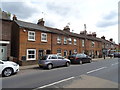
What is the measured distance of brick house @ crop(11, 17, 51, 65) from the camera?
52.3ft

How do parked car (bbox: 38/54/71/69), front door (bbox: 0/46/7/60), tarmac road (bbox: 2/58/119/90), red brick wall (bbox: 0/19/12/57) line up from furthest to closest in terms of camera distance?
1. red brick wall (bbox: 0/19/12/57)
2. front door (bbox: 0/46/7/60)
3. parked car (bbox: 38/54/71/69)
4. tarmac road (bbox: 2/58/119/90)

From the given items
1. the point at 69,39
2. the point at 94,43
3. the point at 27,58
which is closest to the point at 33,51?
the point at 27,58

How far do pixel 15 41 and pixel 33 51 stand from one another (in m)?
3.03

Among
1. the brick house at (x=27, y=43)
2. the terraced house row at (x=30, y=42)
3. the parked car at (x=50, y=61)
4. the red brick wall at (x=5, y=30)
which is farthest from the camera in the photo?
the brick house at (x=27, y=43)

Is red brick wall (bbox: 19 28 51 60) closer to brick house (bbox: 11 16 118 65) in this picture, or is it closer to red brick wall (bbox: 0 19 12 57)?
brick house (bbox: 11 16 118 65)

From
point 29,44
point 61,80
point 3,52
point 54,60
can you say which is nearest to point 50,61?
point 54,60

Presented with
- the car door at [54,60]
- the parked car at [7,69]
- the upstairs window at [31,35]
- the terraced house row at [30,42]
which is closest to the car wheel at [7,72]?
the parked car at [7,69]

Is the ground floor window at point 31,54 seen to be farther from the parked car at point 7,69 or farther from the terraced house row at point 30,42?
the parked car at point 7,69

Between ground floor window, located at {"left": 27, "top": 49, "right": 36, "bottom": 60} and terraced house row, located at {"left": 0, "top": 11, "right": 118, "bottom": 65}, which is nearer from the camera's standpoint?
terraced house row, located at {"left": 0, "top": 11, "right": 118, "bottom": 65}

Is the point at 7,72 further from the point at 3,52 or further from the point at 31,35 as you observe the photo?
the point at 31,35

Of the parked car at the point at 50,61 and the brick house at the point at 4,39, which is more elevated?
the brick house at the point at 4,39

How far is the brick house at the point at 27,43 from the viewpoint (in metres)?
15.9

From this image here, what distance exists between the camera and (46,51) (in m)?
19.3

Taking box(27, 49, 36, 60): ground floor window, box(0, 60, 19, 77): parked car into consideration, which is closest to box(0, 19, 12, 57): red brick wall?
box(27, 49, 36, 60): ground floor window
